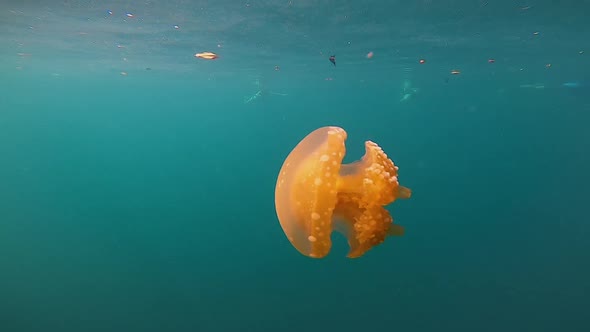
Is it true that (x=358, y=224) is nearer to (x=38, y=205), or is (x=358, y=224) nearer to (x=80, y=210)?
(x=80, y=210)

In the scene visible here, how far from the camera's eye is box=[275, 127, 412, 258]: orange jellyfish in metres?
2.06

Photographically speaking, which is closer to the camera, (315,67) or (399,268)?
(399,268)

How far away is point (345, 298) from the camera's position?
9758mm

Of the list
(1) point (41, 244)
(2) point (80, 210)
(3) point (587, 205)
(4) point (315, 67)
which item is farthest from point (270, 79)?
(3) point (587, 205)

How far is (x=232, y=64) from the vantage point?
1596 centimetres

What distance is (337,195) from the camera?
2.21 m

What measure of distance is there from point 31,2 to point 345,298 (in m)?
9.68

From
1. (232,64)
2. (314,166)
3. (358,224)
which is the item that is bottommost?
(358,224)

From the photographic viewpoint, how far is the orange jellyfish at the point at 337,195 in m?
2.06

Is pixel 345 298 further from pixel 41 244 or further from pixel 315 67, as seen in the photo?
pixel 41 244

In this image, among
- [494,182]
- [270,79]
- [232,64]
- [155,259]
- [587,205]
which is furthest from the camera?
[494,182]

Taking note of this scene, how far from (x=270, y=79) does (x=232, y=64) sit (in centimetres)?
616

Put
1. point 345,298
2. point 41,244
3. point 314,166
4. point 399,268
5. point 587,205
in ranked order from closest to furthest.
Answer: point 314,166, point 345,298, point 399,268, point 41,244, point 587,205

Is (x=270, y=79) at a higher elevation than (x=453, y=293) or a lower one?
higher
